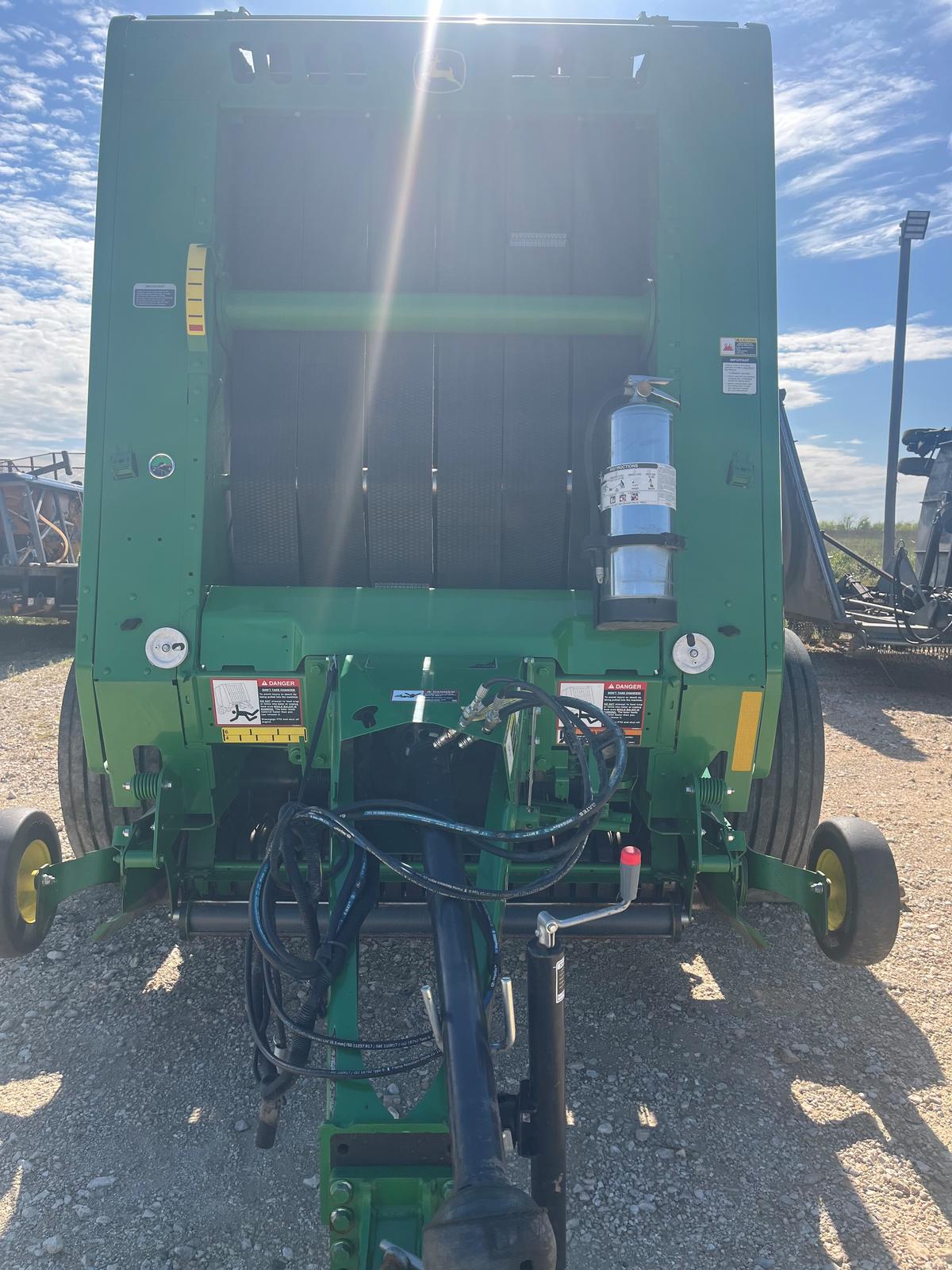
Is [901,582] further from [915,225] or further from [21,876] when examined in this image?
[21,876]

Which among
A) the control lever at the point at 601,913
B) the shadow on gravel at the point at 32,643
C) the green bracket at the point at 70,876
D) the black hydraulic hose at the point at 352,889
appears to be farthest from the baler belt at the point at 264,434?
A: the shadow on gravel at the point at 32,643

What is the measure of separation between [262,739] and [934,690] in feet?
30.0

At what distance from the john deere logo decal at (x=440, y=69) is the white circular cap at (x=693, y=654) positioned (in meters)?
2.08

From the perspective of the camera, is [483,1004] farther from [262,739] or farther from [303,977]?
[262,739]

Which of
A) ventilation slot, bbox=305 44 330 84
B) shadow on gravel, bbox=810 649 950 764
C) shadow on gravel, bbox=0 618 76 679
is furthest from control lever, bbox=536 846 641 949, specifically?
shadow on gravel, bbox=0 618 76 679

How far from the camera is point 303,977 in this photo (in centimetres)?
206

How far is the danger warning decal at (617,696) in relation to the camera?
291cm

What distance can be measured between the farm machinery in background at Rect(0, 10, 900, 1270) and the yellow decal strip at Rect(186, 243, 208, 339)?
2cm

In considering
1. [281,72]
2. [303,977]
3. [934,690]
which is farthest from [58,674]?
[934,690]

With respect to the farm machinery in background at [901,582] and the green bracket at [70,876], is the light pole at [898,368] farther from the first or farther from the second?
the green bracket at [70,876]

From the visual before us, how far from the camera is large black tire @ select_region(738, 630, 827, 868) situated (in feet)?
11.3

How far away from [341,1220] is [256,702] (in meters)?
1.55

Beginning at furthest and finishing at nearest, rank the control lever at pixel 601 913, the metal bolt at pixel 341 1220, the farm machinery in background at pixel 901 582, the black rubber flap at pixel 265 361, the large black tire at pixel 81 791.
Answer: the farm machinery in background at pixel 901 582 < the large black tire at pixel 81 791 < the black rubber flap at pixel 265 361 < the metal bolt at pixel 341 1220 < the control lever at pixel 601 913

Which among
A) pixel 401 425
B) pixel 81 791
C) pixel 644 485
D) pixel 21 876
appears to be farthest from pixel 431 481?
pixel 21 876
